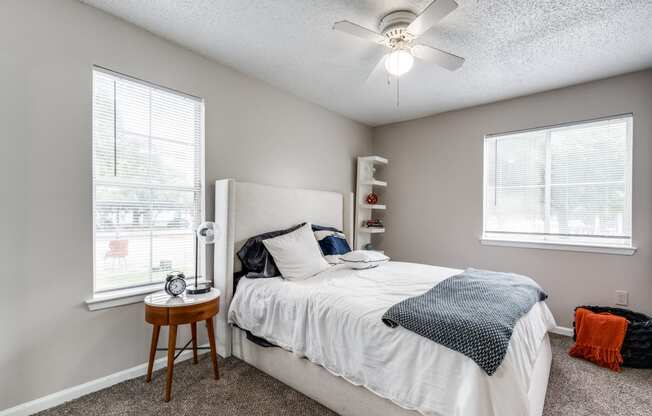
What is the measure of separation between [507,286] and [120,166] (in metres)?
2.89

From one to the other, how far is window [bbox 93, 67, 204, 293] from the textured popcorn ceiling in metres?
0.54

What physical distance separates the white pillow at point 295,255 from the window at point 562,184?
7.30 feet

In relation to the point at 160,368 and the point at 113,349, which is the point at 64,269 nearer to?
the point at 113,349

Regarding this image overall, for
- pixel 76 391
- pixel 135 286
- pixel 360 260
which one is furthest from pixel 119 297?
pixel 360 260

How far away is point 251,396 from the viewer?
1.99 m

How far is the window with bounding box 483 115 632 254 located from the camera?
2.96 meters

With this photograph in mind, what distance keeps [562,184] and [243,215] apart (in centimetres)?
330

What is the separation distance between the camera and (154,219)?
2.37m

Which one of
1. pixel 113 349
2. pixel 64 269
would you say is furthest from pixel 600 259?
pixel 64 269

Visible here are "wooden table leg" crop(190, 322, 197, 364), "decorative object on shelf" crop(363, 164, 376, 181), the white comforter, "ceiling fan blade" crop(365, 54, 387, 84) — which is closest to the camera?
the white comforter

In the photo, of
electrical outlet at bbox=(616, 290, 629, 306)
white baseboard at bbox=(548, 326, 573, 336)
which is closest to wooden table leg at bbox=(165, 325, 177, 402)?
white baseboard at bbox=(548, 326, 573, 336)

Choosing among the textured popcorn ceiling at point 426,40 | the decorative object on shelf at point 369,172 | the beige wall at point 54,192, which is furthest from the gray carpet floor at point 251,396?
the decorative object on shelf at point 369,172

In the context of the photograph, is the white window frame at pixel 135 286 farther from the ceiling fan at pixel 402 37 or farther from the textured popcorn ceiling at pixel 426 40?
the ceiling fan at pixel 402 37

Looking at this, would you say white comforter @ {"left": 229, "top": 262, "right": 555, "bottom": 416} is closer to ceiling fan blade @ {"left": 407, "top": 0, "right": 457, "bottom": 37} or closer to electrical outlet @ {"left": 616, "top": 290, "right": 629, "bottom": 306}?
electrical outlet @ {"left": 616, "top": 290, "right": 629, "bottom": 306}
